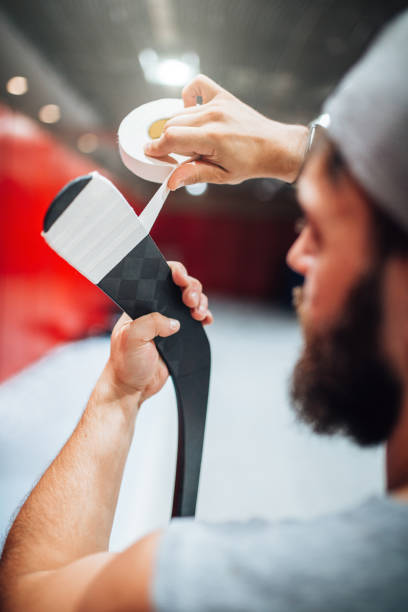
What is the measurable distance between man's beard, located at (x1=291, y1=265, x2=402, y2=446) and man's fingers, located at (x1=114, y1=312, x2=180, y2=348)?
228mm

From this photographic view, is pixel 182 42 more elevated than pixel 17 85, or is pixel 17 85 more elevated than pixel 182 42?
pixel 182 42

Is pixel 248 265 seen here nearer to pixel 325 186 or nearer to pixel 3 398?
pixel 3 398

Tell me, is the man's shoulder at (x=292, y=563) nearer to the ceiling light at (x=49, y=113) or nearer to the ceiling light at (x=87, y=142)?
the ceiling light at (x=49, y=113)

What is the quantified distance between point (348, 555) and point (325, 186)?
0.37 metres

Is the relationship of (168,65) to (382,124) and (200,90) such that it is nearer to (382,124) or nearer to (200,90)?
(200,90)

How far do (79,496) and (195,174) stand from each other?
0.52 metres

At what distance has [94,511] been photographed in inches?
25.7

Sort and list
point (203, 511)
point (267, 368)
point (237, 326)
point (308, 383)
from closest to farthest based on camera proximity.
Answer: point (308, 383) → point (203, 511) → point (267, 368) → point (237, 326)

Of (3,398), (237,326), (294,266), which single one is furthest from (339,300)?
(237,326)

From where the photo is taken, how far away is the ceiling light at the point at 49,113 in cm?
335

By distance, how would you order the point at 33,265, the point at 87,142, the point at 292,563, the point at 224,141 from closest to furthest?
the point at 292,563 < the point at 224,141 < the point at 33,265 < the point at 87,142

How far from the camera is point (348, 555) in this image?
0.39 m

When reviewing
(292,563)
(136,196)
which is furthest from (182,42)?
(292,563)

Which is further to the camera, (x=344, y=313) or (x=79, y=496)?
(x=79, y=496)
